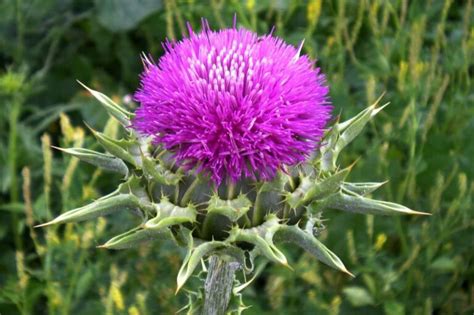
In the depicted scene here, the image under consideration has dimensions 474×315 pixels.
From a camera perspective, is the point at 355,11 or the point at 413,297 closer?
the point at 413,297

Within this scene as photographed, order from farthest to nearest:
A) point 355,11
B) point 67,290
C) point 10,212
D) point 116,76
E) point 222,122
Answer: point 116,76 → point 355,11 → point 10,212 → point 67,290 → point 222,122

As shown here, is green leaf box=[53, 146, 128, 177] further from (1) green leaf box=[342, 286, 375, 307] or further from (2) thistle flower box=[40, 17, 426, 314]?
(1) green leaf box=[342, 286, 375, 307]

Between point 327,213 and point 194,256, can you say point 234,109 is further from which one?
point 327,213

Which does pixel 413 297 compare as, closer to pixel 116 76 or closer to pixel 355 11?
pixel 355 11

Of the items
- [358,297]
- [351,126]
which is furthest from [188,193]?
[358,297]

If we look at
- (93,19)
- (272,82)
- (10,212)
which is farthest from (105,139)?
(93,19)

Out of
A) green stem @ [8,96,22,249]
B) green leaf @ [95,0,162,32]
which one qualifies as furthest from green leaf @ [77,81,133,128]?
green leaf @ [95,0,162,32]
